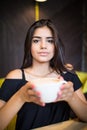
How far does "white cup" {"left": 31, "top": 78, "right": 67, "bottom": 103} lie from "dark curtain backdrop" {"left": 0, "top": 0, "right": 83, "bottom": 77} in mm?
2359

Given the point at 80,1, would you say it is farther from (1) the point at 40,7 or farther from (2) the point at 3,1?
(2) the point at 3,1

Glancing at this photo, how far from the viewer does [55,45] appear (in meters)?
1.06

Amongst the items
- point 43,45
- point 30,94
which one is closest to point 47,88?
point 30,94

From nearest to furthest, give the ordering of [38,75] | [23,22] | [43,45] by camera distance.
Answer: [43,45] → [38,75] → [23,22]

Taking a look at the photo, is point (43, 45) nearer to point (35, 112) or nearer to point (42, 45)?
point (42, 45)

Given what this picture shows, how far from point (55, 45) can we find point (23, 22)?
2.17 m

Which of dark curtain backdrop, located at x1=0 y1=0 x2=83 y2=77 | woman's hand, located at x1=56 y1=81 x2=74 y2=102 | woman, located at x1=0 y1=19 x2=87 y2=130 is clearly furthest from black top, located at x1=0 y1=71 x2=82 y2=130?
dark curtain backdrop, located at x1=0 y1=0 x2=83 y2=77

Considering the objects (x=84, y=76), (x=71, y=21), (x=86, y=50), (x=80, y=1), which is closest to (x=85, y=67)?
(x=86, y=50)

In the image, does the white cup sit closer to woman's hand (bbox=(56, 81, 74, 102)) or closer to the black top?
woman's hand (bbox=(56, 81, 74, 102))

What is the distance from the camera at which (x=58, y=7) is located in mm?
3553

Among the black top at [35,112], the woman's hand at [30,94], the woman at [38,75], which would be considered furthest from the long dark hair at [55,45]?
the woman's hand at [30,94]

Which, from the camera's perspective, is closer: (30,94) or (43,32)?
(30,94)

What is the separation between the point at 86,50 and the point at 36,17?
1.16 m

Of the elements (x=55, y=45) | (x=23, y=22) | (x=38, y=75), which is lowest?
(x=38, y=75)
